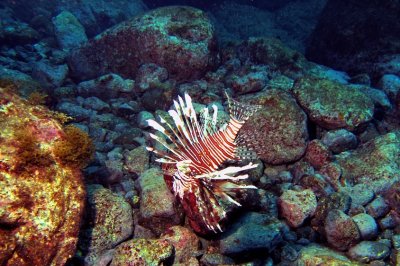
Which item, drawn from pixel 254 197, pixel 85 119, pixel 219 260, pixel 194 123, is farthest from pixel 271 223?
pixel 85 119

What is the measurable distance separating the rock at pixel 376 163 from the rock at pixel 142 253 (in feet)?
12.6

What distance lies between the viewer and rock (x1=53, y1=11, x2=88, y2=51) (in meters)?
10.9

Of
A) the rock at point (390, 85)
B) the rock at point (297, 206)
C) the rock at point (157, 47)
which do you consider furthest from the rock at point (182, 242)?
the rock at point (390, 85)

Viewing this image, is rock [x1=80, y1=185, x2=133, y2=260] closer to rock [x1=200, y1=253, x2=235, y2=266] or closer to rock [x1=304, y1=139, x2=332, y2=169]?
rock [x1=200, y1=253, x2=235, y2=266]

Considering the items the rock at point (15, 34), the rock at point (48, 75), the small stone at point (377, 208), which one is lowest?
the small stone at point (377, 208)

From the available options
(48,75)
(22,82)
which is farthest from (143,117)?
(48,75)

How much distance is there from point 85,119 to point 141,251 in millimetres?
4115

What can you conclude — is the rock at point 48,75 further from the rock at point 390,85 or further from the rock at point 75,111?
the rock at point 390,85

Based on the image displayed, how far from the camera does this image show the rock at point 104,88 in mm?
7670

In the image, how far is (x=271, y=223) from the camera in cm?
406

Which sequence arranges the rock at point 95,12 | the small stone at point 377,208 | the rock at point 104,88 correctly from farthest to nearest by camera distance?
the rock at point 95,12 → the rock at point 104,88 → the small stone at point 377,208

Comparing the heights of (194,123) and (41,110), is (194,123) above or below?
below

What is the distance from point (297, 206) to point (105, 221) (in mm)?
2897

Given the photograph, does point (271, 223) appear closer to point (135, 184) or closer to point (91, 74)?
point (135, 184)
